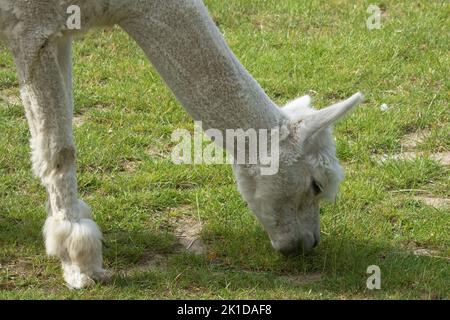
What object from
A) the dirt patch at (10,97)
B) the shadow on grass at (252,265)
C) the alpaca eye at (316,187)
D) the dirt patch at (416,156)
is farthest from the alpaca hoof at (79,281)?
the dirt patch at (10,97)

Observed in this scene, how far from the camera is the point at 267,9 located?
8930 millimetres

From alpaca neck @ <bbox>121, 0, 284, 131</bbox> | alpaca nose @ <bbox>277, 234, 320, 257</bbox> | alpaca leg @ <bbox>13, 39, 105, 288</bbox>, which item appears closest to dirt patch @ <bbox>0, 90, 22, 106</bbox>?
alpaca leg @ <bbox>13, 39, 105, 288</bbox>

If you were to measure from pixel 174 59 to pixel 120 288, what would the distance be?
113 cm

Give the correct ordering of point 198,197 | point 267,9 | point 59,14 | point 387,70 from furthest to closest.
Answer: point 267,9, point 387,70, point 198,197, point 59,14

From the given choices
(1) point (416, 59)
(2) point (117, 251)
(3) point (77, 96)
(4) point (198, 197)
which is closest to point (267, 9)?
(1) point (416, 59)

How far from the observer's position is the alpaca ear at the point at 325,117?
4.93 metres

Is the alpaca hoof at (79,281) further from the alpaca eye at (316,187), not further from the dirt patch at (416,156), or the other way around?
the dirt patch at (416,156)

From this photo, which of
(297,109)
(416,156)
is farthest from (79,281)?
(416,156)

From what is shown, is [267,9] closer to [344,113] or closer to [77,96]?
[77,96]

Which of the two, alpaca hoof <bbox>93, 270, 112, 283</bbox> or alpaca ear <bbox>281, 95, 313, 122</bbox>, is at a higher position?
alpaca ear <bbox>281, 95, 313, 122</bbox>

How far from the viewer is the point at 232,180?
6.39 meters

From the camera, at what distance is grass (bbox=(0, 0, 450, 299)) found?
5281 mm

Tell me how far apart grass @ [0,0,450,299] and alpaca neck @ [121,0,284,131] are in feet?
2.65

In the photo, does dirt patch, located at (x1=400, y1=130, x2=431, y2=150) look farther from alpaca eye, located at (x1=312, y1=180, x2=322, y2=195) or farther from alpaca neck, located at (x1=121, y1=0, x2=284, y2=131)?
alpaca neck, located at (x1=121, y1=0, x2=284, y2=131)
